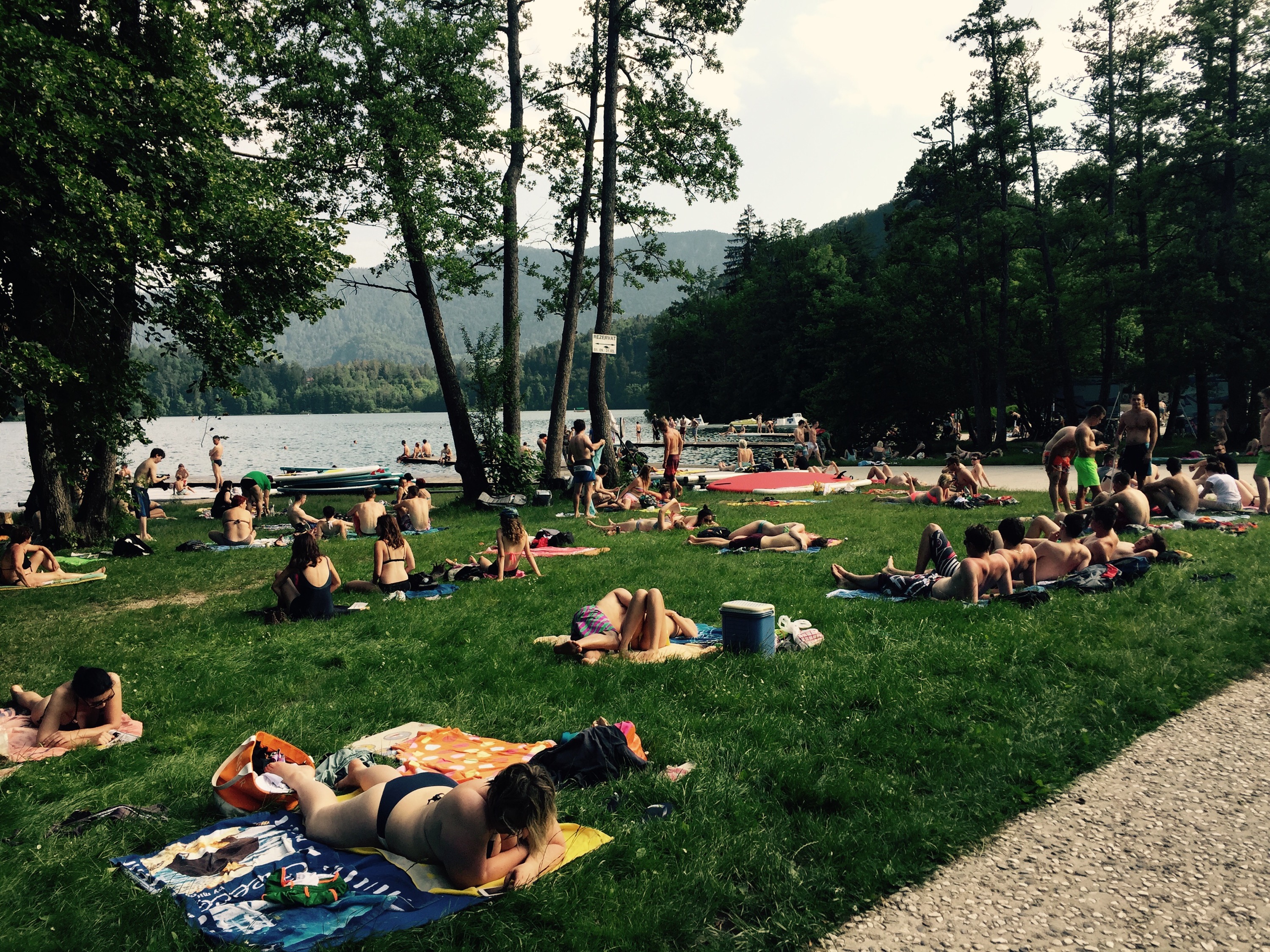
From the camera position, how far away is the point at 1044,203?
107 ft

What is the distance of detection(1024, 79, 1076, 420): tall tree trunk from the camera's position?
29.3m

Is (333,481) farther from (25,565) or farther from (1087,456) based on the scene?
(1087,456)

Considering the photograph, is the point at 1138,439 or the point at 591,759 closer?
the point at 591,759

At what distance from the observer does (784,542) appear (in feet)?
37.5

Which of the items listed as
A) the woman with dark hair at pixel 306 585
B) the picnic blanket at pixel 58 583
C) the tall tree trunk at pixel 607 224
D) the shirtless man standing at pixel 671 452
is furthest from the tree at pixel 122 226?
the shirtless man standing at pixel 671 452

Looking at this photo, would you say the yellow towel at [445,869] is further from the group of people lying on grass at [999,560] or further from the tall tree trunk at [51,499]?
the tall tree trunk at [51,499]

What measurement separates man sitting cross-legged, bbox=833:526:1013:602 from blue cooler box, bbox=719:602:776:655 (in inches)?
88.8

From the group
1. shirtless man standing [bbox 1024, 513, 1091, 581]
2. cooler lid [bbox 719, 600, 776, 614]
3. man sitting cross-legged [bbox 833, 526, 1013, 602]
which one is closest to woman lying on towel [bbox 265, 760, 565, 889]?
cooler lid [bbox 719, 600, 776, 614]

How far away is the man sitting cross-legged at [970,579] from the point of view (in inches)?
307

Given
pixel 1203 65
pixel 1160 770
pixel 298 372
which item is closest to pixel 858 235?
pixel 1203 65

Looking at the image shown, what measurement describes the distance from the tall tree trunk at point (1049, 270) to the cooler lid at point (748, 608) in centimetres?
2619

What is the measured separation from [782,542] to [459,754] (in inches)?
288

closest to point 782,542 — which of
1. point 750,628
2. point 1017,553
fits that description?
point 1017,553

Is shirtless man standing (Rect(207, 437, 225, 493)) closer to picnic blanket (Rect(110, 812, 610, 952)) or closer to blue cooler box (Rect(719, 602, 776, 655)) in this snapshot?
blue cooler box (Rect(719, 602, 776, 655))
